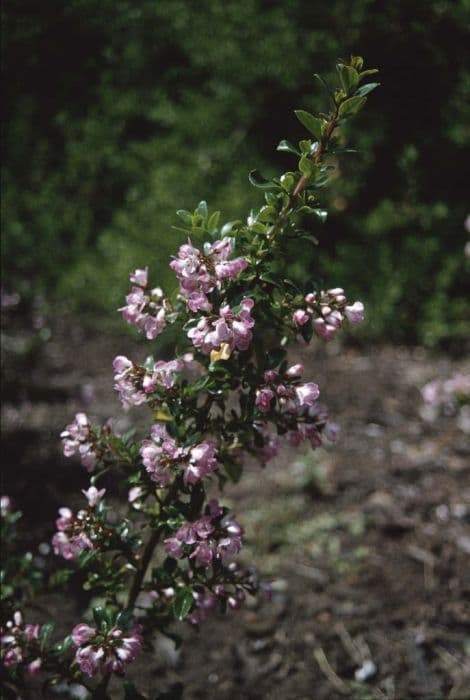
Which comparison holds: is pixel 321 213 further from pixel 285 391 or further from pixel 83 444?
pixel 83 444

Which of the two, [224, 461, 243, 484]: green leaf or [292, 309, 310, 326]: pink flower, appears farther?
[224, 461, 243, 484]: green leaf

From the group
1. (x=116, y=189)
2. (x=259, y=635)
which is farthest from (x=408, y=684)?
(x=116, y=189)

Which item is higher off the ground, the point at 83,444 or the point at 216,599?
the point at 83,444

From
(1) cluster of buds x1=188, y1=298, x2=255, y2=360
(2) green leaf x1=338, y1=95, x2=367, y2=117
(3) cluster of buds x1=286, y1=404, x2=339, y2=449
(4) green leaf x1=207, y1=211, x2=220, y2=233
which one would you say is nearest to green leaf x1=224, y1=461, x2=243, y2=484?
(3) cluster of buds x1=286, y1=404, x2=339, y2=449

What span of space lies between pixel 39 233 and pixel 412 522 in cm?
330

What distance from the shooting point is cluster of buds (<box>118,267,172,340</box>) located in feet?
4.64

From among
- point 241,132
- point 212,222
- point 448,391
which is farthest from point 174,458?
point 241,132

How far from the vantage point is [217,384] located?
1416mm

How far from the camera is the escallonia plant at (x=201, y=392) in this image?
1.32 m

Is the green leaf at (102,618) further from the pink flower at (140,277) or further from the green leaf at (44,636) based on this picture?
the pink flower at (140,277)

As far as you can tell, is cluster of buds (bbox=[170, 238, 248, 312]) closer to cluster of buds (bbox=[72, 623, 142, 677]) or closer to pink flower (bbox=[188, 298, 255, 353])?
pink flower (bbox=[188, 298, 255, 353])

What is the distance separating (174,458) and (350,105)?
746mm

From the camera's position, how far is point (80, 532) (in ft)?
4.80

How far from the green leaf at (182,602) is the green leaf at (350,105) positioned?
1007mm
